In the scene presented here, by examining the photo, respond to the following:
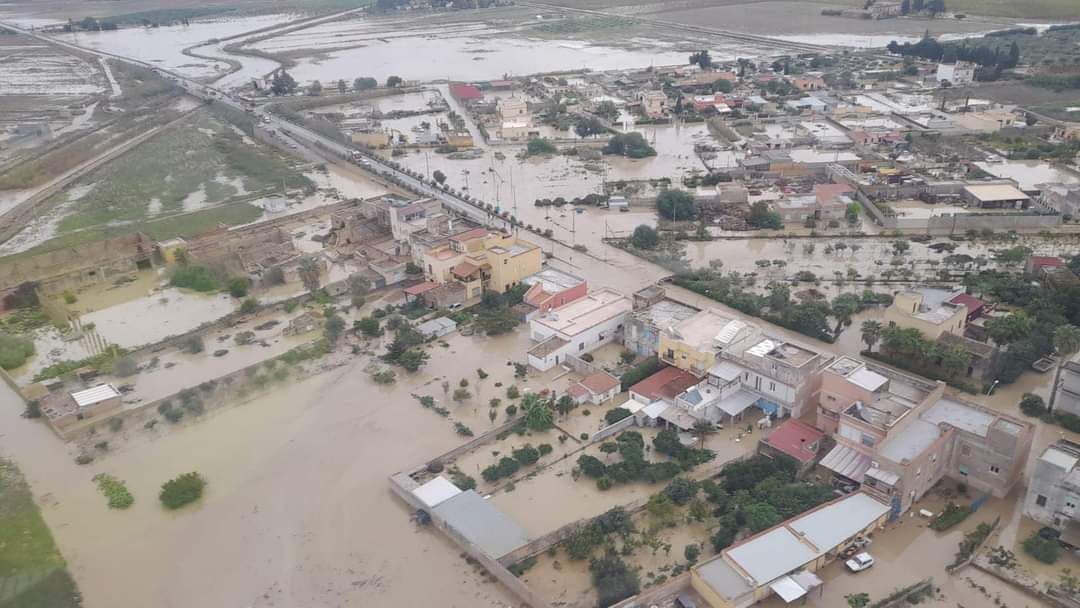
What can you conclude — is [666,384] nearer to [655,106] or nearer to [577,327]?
[577,327]

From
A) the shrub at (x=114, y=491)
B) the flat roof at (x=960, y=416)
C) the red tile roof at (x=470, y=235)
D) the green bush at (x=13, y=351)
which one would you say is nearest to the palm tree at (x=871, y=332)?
the flat roof at (x=960, y=416)

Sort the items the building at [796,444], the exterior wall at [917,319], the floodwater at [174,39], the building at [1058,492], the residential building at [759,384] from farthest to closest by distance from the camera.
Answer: the floodwater at [174,39] < the exterior wall at [917,319] < the residential building at [759,384] < the building at [796,444] < the building at [1058,492]

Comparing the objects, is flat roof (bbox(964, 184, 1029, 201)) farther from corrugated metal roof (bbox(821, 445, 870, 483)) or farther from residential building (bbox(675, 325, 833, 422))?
corrugated metal roof (bbox(821, 445, 870, 483))

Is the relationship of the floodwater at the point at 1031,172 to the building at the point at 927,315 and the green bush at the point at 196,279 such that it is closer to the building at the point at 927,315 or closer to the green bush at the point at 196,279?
the building at the point at 927,315

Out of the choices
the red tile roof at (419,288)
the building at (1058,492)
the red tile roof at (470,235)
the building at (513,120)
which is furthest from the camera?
the building at (513,120)

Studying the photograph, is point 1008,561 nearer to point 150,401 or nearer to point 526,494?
point 526,494

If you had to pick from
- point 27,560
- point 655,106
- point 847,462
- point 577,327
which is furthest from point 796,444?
point 655,106
